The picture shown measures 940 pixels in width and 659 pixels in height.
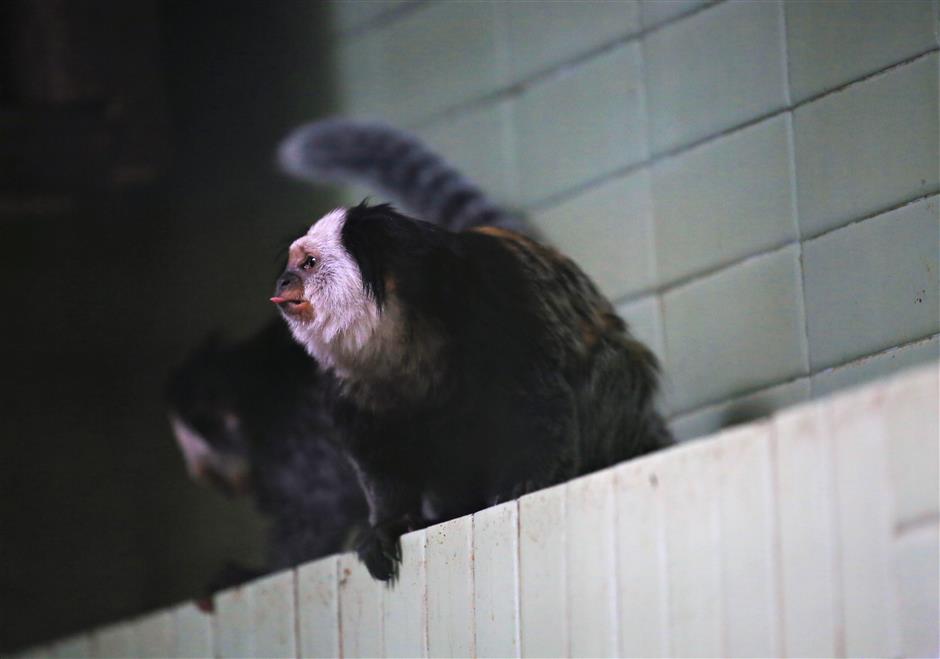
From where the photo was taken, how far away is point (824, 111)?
8.16ft

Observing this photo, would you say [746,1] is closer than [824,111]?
Result: No

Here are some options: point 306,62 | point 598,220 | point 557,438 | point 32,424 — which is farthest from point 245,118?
point 557,438

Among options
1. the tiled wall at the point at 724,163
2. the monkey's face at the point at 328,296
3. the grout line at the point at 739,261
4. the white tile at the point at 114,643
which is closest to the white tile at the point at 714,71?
the tiled wall at the point at 724,163

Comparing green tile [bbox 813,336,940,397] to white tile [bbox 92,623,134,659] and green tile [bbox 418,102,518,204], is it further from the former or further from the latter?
white tile [bbox 92,623,134,659]

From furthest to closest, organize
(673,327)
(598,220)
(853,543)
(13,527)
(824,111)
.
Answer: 1. (13,527)
2. (598,220)
3. (673,327)
4. (824,111)
5. (853,543)

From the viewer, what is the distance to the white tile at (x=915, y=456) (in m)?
1.64

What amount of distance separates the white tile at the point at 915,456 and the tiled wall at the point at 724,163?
53 cm

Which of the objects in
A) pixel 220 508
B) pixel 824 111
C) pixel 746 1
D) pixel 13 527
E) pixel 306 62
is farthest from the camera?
pixel 13 527

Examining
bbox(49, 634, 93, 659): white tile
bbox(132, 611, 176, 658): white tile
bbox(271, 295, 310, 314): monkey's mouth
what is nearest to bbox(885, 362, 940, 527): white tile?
bbox(271, 295, 310, 314): monkey's mouth

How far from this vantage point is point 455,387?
2572 millimetres

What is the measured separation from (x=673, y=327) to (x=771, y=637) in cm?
140

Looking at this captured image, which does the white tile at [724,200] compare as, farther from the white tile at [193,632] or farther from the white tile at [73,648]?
the white tile at [73,648]

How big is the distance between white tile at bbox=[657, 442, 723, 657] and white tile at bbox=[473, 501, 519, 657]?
1.33 ft

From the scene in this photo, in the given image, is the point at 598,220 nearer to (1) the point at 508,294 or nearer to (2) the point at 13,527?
(1) the point at 508,294
